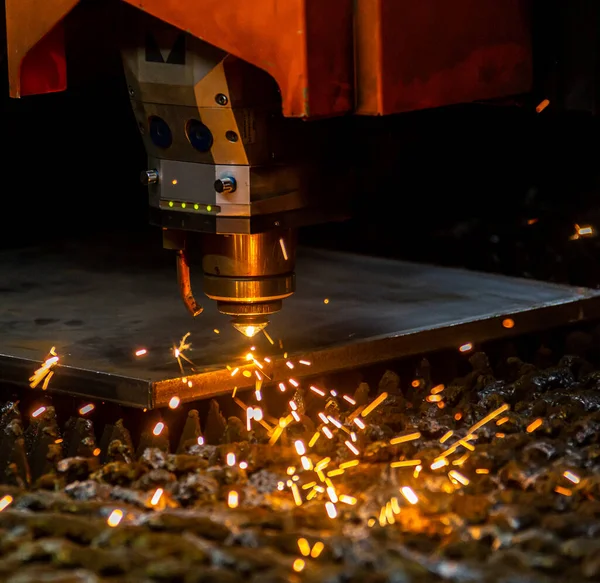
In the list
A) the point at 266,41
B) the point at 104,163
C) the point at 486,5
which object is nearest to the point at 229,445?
the point at 266,41

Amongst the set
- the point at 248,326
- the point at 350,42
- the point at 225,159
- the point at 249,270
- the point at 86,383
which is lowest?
the point at 86,383

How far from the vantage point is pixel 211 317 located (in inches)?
106

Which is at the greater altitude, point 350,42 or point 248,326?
point 350,42

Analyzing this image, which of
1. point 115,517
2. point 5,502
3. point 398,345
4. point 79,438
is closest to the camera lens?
point 115,517

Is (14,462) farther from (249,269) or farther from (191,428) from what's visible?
(249,269)

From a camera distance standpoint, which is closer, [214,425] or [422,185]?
[214,425]

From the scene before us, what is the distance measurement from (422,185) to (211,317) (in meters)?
1.05

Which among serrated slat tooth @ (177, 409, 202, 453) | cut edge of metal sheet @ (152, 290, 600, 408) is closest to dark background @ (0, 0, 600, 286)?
cut edge of metal sheet @ (152, 290, 600, 408)

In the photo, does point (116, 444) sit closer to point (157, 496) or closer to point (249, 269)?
point (157, 496)

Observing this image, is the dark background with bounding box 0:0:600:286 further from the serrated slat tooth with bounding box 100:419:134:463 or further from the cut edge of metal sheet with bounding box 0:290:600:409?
the serrated slat tooth with bounding box 100:419:134:463

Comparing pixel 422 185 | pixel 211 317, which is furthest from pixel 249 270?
pixel 422 185

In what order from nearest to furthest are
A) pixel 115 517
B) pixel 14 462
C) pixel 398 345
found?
pixel 115 517 → pixel 14 462 → pixel 398 345

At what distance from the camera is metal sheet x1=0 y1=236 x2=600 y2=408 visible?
233cm

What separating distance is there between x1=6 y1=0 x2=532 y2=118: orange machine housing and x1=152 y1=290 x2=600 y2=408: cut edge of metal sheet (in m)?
0.64
